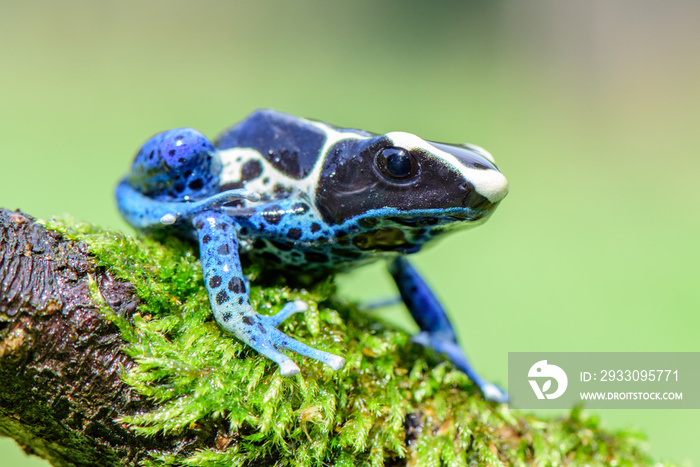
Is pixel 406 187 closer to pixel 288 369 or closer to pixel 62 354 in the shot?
pixel 288 369

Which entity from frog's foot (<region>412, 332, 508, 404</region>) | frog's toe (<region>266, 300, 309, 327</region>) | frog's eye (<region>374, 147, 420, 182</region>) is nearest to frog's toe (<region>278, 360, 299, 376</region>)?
frog's toe (<region>266, 300, 309, 327</region>)

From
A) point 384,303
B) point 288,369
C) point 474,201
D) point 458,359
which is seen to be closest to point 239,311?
point 288,369

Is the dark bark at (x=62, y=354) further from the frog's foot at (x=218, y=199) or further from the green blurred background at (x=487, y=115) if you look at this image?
the green blurred background at (x=487, y=115)

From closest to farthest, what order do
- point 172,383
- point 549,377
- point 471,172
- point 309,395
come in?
point 172,383 → point 309,395 → point 471,172 → point 549,377

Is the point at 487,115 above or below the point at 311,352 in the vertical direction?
below

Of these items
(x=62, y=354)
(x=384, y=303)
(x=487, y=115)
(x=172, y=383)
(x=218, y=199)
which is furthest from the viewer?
(x=487, y=115)

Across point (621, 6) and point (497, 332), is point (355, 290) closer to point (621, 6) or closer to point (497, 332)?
point (497, 332)

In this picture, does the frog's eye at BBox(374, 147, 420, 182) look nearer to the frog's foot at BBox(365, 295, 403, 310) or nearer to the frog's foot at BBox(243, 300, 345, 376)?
the frog's foot at BBox(243, 300, 345, 376)
